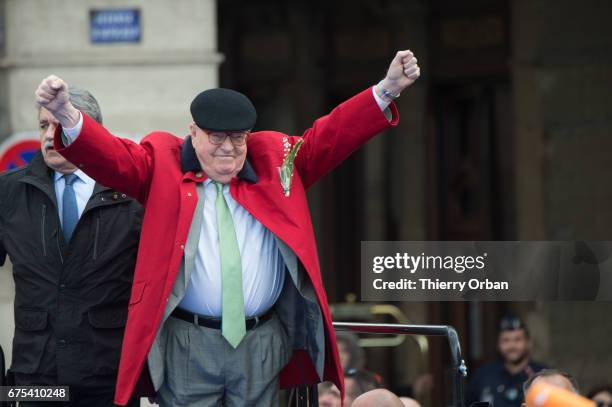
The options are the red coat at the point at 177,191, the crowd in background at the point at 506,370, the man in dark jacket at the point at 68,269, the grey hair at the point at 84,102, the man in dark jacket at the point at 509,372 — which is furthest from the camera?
the man in dark jacket at the point at 509,372

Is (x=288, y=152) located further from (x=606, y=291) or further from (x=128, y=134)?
(x=128, y=134)

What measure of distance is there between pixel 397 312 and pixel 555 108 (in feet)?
6.92

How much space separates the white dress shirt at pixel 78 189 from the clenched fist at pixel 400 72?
128 cm

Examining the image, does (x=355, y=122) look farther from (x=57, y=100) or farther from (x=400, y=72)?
(x=57, y=100)

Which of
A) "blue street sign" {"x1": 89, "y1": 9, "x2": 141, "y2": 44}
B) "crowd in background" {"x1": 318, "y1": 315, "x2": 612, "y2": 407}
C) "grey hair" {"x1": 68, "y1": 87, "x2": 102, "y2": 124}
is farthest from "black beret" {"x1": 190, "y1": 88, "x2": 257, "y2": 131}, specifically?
"blue street sign" {"x1": 89, "y1": 9, "x2": 141, "y2": 44}

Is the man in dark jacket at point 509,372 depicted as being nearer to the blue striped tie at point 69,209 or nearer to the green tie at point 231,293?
the blue striped tie at point 69,209

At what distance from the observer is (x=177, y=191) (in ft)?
19.0

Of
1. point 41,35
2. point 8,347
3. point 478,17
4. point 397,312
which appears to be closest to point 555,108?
point 478,17

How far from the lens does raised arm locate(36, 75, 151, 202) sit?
5590mm

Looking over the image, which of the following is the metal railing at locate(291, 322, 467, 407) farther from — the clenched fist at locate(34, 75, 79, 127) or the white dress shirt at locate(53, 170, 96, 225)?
the clenched fist at locate(34, 75, 79, 127)

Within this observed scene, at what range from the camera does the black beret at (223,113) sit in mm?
5793

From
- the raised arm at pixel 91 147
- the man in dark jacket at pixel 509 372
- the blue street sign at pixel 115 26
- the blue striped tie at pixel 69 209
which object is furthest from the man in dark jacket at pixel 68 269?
the blue street sign at pixel 115 26

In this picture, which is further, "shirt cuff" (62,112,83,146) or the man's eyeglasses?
the man's eyeglasses

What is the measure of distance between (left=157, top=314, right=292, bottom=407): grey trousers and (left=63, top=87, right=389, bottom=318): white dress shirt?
8 cm
